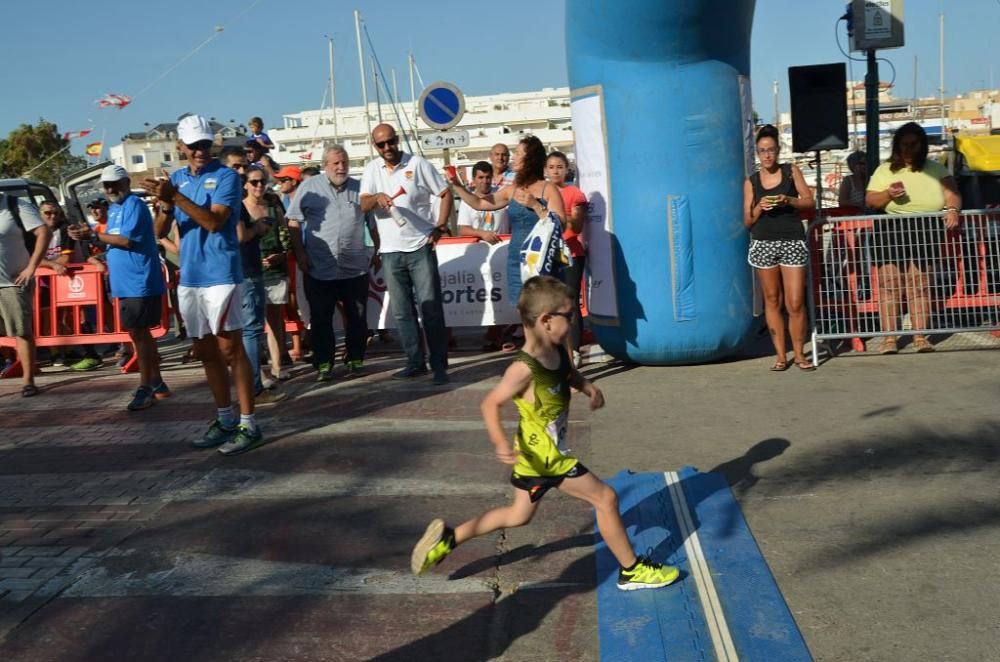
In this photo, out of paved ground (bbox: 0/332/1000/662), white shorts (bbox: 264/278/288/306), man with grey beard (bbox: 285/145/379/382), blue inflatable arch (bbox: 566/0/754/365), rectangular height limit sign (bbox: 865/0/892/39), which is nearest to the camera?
paved ground (bbox: 0/332/1000/662)

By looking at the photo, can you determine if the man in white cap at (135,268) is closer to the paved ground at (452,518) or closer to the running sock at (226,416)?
the paved ground at (452,518)

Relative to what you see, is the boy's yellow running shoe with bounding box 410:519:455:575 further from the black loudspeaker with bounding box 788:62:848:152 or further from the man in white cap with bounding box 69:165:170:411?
the black loudspeaker with bounding box 788:62:848:152

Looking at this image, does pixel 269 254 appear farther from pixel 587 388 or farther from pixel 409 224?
pixel 587 388

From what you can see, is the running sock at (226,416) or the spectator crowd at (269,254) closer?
the spectator crowd at (269,254)

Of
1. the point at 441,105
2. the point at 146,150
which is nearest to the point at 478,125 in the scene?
the point at 146,150

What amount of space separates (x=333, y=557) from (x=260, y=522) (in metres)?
0.74

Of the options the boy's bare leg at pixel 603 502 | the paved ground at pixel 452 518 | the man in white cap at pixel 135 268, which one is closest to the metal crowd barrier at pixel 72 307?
the man in white cap at pixel 135 268

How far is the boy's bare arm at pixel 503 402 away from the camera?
4.14 metres

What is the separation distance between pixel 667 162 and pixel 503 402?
4.47m

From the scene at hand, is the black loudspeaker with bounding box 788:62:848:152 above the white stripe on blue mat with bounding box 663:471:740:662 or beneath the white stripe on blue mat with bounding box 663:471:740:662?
above

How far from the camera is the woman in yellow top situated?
872cm

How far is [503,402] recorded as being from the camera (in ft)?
13.9

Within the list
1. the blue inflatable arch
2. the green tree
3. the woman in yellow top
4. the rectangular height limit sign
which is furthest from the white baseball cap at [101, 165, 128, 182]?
the green tree

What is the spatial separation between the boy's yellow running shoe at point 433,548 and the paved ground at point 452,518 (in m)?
0.13
